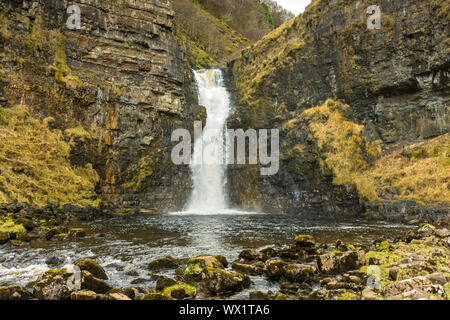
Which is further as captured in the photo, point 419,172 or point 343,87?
point 343,87

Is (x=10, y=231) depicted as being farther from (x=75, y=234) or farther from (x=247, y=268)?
(x=247, y=268)

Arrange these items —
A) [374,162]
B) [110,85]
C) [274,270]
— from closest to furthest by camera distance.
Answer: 1. [274,270]
2. [374,162]
3. [110,85]

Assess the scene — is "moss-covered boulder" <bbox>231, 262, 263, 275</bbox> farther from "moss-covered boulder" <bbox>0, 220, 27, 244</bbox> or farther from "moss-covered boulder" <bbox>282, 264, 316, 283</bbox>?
"moss-covered boulder" <bbox>0, 220, 27, 244</bbox>

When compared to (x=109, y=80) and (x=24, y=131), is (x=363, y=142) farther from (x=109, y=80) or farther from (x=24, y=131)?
(x=24, y=131)

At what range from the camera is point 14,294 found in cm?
641

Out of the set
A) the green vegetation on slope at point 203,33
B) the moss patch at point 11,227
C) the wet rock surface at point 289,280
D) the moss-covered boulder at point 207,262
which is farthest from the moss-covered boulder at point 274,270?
the green vegetation on slope at point 203,33

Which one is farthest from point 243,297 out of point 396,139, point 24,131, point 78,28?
point 78,28

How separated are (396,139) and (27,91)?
30086mm

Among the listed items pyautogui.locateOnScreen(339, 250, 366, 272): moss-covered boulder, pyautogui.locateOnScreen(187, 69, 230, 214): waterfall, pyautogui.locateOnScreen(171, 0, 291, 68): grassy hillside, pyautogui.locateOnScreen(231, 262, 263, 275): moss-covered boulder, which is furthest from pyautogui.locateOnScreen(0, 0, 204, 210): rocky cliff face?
pyautogui.locateOnScreen(339, 250, 366, 272): moss-covered boulder

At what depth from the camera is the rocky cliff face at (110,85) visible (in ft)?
84.7

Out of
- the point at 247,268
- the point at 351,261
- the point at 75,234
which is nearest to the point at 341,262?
the point at 351,261

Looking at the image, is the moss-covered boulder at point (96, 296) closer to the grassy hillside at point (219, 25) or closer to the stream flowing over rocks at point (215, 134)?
the stream flowing over rocks at point (215, 134)

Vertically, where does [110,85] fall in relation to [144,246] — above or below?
above

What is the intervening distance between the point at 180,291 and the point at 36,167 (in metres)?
19.5
